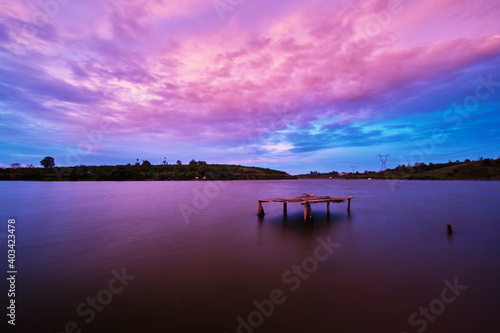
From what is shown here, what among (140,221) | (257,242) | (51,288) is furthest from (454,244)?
(140,221)

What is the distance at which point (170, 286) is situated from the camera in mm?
7656

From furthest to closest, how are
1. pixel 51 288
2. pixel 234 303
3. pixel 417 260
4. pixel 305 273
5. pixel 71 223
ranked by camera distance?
1. pixel 71 223
2. pixel 417 260
3. pixel 305 273
4. pixel 51 288
5. pixel 234 303

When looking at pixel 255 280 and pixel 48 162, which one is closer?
pixel 255 280

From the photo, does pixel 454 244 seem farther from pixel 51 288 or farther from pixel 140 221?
pixel 140 221

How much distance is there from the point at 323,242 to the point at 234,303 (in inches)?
321

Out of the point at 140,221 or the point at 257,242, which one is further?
the point at 140,221

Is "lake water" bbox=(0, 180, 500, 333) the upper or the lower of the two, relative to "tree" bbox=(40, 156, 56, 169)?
lower

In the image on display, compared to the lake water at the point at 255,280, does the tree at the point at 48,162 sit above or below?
above

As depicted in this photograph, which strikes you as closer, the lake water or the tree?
the lake water

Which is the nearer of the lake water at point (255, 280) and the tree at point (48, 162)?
the lake water at point (255, 280)

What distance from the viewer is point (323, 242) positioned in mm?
13148

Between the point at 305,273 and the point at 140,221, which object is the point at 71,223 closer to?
the point at 140,221

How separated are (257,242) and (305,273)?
15.0ft

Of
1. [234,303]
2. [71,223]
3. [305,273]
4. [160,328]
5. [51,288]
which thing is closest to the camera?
[160,328]
